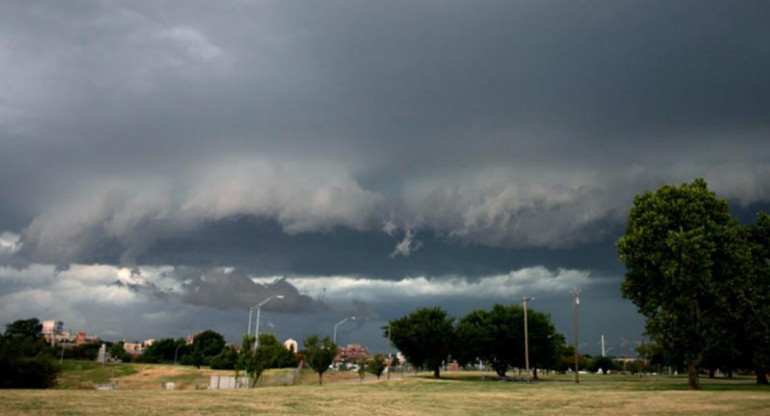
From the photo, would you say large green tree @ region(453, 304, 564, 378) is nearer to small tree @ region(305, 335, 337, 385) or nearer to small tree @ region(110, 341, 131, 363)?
small tree @ region(305, 335, 337, 385)

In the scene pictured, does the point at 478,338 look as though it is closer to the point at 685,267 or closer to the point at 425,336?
the point at 425,336

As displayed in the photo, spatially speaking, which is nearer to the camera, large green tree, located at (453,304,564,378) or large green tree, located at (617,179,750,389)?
large green tree, located at (617,179,750,389)

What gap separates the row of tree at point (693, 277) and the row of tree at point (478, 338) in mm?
44387

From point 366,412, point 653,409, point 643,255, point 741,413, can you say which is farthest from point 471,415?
point 643,255

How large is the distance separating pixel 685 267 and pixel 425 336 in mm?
50460

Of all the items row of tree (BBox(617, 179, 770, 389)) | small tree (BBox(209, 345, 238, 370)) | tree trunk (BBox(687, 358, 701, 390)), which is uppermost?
row of tree (BBox(617, 179, 770, 389))

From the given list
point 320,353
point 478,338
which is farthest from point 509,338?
point 320,353

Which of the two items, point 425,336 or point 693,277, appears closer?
point 693,277

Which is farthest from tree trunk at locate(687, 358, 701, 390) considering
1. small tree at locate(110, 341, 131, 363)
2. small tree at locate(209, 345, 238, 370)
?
small tree at locate(110, 341, 131, 363)

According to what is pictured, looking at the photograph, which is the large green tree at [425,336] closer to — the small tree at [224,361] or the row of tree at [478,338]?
the row of tree at [478,338]

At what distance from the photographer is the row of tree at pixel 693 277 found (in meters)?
50.0

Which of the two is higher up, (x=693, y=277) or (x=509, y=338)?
(x=693, y=277)

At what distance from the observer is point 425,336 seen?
309 feet

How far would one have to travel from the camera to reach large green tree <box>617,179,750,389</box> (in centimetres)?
4981
